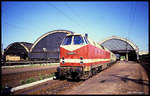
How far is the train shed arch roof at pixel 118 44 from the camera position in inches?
→ 2092

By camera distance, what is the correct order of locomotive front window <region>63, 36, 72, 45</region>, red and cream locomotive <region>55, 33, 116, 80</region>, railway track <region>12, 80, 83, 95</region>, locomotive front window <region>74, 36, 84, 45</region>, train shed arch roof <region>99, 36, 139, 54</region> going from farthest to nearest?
train shed arch roof <region>99, 36, 139, 54</region> → locomotive front window <region>63, 36, 72, 45</region> → locomotive front window <region>74, 36, 84, 45</region> → red and cream locomotive <region>55, 33, 116, 80</region> → railway track <region>12, 80, 83, 95</region>

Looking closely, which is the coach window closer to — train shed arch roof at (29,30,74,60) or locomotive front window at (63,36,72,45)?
locomotive front window at (63,36,72,45)

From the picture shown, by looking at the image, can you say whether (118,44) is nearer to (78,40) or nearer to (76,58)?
(78,40)

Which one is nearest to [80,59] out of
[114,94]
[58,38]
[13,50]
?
[114,94]

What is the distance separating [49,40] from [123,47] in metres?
34.4

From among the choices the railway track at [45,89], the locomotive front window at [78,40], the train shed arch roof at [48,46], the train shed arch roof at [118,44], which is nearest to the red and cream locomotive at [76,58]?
the locomotive front window at [78,40]

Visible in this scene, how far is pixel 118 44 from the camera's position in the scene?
56.9 metres

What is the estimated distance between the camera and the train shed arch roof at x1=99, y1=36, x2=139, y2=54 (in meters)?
53.1

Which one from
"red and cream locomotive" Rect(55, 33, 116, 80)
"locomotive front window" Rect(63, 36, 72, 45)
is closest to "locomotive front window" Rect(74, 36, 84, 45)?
"red and cream locomotive" Rect(55, 33, 116, 80)

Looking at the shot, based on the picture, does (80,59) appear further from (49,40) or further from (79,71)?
(49,40)

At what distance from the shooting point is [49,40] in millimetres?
42219

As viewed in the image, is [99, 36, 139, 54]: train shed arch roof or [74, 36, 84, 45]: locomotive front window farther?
[99, 36, 139, 54]: train shed arch roof

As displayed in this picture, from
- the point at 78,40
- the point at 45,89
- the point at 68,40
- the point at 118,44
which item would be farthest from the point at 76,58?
the point at 118,44

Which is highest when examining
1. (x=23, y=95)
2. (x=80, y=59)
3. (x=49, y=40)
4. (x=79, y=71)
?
(x=49, y=40)
